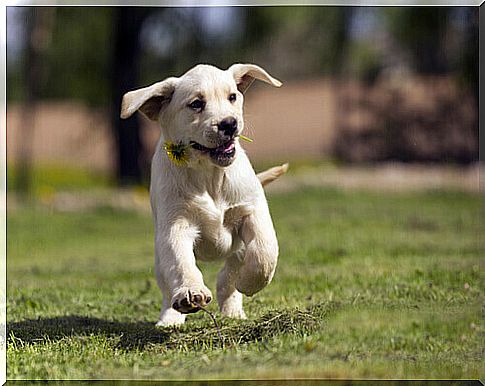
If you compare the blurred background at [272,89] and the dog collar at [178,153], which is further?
the blurred background at [272,89]

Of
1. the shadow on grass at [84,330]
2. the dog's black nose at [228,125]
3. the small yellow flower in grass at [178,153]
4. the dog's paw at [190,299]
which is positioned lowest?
the shadow on grass at [84,330]

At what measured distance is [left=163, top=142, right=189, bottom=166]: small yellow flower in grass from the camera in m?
4.16

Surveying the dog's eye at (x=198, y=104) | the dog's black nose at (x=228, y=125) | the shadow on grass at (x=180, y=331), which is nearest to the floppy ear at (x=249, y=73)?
the dog's eye at (x=198, y=104)

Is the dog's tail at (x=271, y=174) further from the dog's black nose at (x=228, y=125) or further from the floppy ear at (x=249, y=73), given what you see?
the dog's black nose at (x=228, y=125)

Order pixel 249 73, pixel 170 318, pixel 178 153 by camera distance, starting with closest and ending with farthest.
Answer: pixel 178 153 < pixel 249 73 < pixel 170 318

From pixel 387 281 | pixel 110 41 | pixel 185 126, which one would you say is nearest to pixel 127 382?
pixel 185 126

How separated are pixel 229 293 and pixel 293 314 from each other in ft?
1.59

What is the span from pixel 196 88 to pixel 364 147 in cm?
683

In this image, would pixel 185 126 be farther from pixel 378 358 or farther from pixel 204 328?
pixel 378 358

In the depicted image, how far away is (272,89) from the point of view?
10.8 metres

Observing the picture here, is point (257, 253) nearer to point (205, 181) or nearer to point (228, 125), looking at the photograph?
point (205, 181)

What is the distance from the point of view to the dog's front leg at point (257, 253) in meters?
4.13

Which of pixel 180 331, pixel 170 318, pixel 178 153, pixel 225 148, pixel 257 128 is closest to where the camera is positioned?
pixel 225 148

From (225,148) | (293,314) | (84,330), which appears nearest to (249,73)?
(225,148)
